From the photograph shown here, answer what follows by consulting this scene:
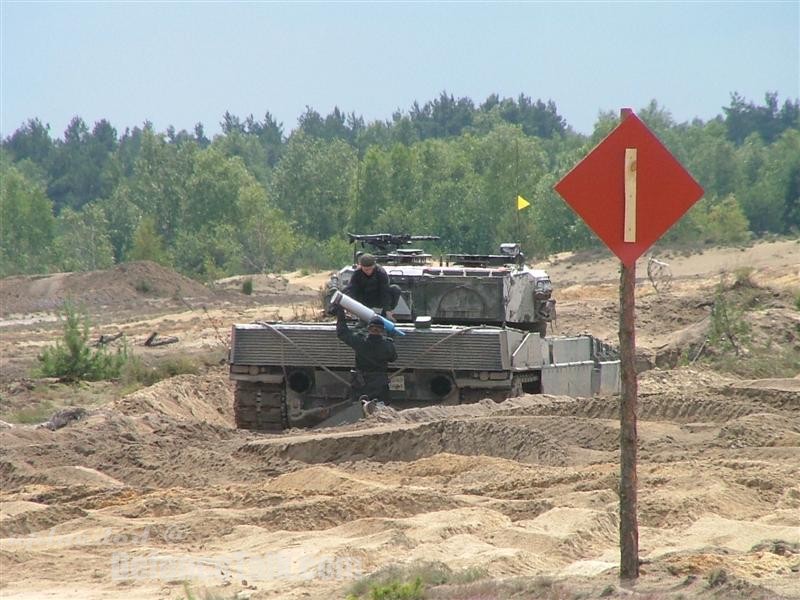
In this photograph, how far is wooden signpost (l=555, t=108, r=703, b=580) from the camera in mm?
8008

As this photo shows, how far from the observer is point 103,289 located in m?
49.0

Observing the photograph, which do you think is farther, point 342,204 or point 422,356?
point 342,204

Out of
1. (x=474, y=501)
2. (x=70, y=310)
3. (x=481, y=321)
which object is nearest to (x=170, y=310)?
(x=70, y=310)

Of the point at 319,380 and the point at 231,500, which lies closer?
the point at 231,500

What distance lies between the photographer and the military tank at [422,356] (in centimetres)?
1605

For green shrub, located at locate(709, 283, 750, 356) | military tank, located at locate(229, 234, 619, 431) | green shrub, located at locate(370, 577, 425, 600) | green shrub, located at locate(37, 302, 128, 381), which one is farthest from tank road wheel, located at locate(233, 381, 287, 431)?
green shrub, located at locate(370, 577, 425, 600)

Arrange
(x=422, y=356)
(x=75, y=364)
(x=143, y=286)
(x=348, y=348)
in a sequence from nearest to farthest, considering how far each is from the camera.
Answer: (x=422, y=356)
(x=348, y=348)
(x=75, y=364)
(x=143, y=286)

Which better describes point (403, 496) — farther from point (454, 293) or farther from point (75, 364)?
point (75, 364)

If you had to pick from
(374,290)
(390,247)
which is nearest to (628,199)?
(374,290)

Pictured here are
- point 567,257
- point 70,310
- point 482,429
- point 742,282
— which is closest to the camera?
point 482,429

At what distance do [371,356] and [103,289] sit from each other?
112 feet

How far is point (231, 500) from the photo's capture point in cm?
1157

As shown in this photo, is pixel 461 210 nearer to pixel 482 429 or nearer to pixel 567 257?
pixel 567 257

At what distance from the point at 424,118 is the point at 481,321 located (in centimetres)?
12328
